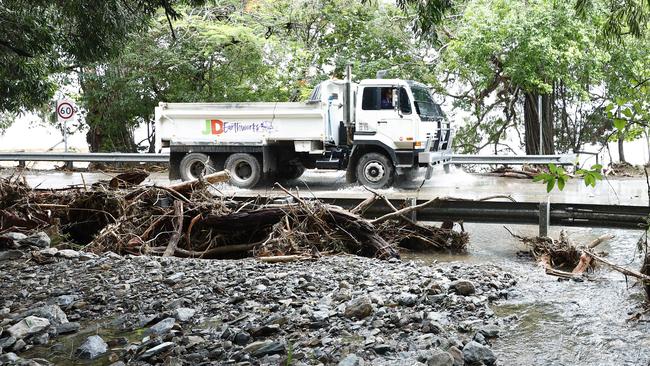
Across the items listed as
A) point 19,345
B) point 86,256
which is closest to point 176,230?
point 86,256

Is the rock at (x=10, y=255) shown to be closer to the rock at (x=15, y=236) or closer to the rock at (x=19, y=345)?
the rock at (x=15, y=236)

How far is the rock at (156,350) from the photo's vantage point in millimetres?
4129

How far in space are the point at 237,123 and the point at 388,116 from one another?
12.0 ft

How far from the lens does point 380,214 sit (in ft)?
31.0

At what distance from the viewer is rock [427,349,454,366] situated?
12.9 feet

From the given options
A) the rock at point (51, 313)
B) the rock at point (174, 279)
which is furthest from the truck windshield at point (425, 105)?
the rock at point (51, 313)

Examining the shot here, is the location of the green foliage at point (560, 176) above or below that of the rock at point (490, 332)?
above

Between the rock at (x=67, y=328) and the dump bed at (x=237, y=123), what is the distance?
1008 centimetres

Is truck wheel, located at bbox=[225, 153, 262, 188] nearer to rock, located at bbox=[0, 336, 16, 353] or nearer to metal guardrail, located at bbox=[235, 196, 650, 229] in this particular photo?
metal guardrail, located at bbox=[235, 196, 650, 229]

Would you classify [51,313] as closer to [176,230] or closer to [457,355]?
[457,355]

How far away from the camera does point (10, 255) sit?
7.80m

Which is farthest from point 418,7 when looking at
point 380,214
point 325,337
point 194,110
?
point 194,110

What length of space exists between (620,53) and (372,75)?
7.57 m

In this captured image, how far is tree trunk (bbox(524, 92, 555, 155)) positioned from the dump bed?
368 inches
